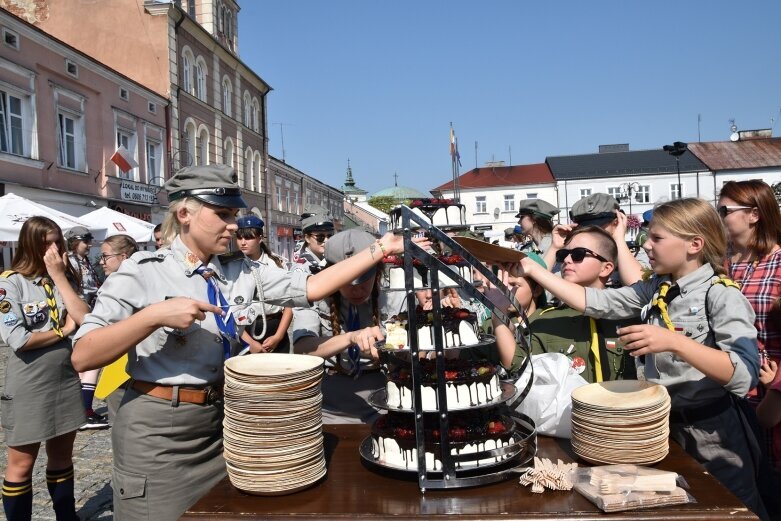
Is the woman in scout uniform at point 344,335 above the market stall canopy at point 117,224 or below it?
below

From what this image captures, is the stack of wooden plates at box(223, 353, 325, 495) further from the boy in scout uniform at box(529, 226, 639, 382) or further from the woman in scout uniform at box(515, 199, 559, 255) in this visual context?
the woman in scout uniform at box(515, 199, 559, 255)

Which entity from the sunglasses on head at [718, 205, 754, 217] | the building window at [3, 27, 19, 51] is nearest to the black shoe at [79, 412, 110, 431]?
the sunglasses on head at [718, 205, 754, 217]

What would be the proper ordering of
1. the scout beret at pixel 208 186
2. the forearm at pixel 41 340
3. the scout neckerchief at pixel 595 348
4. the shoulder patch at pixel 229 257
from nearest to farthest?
the scout beret at pixel 208 186 < the shoulder patch at pixel 229 257 < the scout neckerchief at pixel 595 348 < the forearm at pixel 41 340

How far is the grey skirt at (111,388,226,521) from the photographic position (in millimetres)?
2406

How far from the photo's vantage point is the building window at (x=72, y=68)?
17438 mm

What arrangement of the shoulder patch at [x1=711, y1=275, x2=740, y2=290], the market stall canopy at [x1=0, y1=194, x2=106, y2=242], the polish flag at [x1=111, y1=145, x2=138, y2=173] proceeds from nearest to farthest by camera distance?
the shoulder patch at [x1=711, y1=275, x2=740, y2=290], the market stall canopy at [x1=0, y1=194, x2=106, y2=242], the polish flag at [x1=111, y1=145, x2=138, y2=173]

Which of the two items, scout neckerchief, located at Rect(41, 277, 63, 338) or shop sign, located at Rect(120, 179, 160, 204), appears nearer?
scout neckerchief, located at Rect(41, 277, 63, 338)

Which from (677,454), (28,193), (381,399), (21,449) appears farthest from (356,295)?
(28,193)

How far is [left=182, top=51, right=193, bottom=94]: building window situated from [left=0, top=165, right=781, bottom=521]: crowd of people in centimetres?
2513

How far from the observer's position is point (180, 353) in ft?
Answer: 7.93

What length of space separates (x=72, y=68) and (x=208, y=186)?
59.8 ft

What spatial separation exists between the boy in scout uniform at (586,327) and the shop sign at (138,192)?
64.2 feet

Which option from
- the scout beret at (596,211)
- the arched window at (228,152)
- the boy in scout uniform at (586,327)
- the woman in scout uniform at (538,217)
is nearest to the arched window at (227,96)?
the arched window at (228,152)

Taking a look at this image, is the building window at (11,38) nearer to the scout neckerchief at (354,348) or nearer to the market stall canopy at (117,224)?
the market stall canopy at (117,224)
